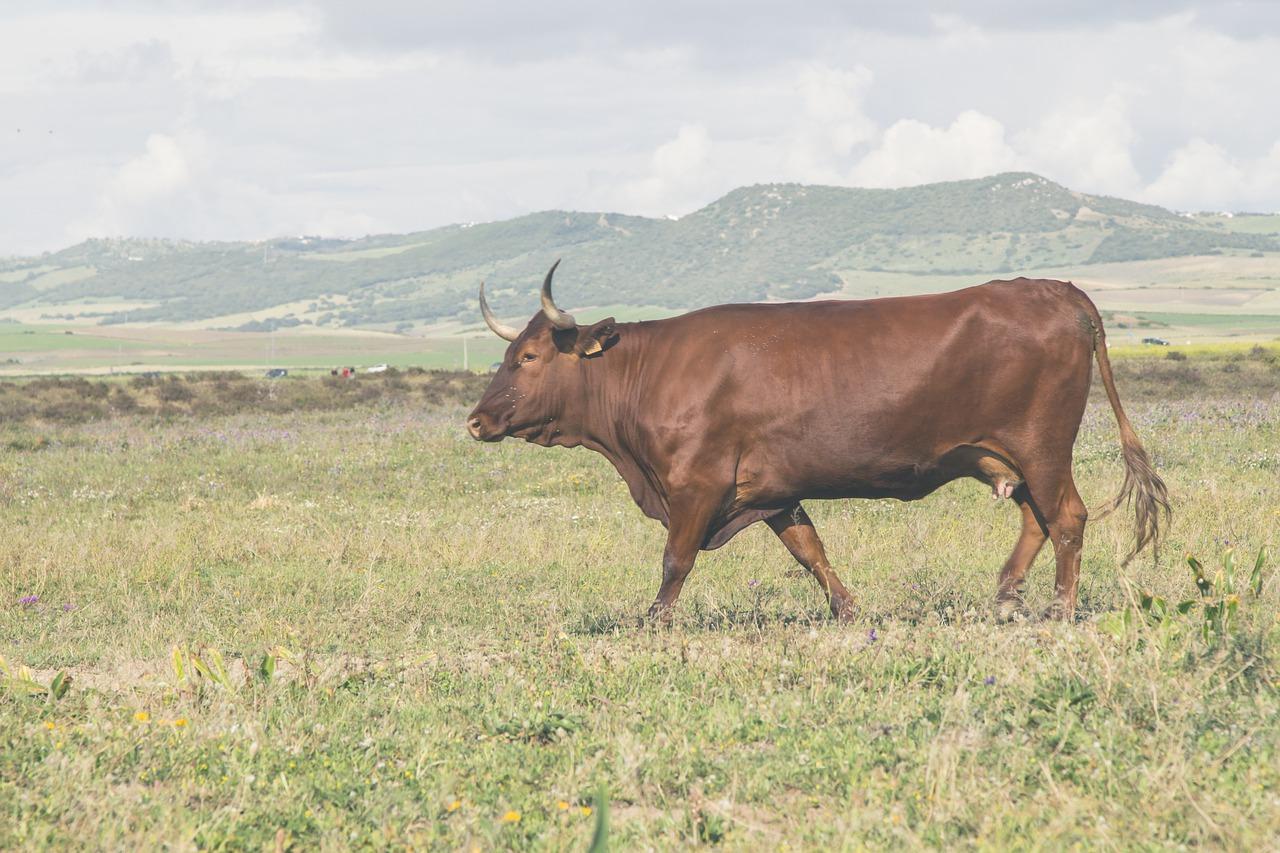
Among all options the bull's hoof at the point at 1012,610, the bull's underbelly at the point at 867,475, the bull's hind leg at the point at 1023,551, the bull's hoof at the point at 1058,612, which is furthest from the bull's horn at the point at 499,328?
the bull's hoof at the point at 1058,612

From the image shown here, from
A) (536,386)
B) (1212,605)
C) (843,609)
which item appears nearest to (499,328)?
(536,386)

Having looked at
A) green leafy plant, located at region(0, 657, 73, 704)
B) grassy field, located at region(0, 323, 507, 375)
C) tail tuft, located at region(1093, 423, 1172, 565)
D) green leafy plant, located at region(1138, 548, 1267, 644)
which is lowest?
grassy field, located at region(0, 323, 507, 375)

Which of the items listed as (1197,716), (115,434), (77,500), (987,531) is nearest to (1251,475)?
(987,531)

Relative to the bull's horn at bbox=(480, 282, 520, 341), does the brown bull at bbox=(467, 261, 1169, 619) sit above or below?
below

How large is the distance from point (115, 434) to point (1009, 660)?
2304cm

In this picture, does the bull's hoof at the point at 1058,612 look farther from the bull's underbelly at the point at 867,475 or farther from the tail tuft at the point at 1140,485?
the tail tuft at the point at 1140,485

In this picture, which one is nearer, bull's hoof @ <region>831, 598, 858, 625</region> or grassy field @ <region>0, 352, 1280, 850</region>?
grassy field @ <region>0, 352, 1280, 850</region>

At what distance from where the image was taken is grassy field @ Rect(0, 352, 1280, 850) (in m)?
4.52

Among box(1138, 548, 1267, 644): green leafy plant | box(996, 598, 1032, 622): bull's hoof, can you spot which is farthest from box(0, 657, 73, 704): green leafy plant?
box(1138, 548, 1267, 644): green leafy plant

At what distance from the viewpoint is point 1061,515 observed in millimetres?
8266

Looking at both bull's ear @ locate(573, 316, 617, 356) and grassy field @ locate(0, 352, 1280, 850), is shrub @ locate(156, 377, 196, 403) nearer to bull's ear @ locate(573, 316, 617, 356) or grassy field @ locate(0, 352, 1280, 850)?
grassy field @ locate(0, 352, 1280, 850)

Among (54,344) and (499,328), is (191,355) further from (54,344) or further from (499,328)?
(499,328)

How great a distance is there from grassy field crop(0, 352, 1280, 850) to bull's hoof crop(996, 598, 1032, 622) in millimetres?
143

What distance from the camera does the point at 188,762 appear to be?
5172mm
